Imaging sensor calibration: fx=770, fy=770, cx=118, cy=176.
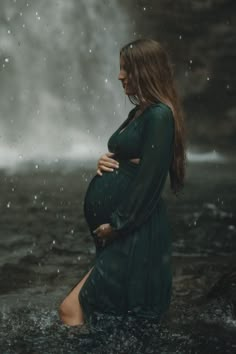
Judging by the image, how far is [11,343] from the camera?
448 centimetres

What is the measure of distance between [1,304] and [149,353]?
6.93 ft

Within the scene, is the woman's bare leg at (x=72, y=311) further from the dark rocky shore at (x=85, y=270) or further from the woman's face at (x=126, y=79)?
the woman's face at (x=126, y=79)

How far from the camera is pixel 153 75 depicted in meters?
3.82

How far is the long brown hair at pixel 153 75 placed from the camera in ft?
12.5

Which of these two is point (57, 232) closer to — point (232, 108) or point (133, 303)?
point (133, 303)

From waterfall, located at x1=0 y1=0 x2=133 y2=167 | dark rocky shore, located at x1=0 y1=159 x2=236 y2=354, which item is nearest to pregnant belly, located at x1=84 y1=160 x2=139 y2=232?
dark rocky shore, located at x1=0 y1=159 x2=236 y2=354

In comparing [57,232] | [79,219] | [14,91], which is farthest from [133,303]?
[14,91]

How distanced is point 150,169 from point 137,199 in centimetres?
17

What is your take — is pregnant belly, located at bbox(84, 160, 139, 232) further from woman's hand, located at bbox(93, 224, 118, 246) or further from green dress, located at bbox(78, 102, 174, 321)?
woman's hand, located at bbox(93, 224, 118, 246)

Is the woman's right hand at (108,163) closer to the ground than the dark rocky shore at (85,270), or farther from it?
farther from it

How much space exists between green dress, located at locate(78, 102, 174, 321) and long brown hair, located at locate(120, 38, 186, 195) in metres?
0.09

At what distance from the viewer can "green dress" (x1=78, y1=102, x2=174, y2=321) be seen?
3.85 m

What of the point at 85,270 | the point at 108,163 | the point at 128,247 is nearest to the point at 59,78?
the point at 85,270

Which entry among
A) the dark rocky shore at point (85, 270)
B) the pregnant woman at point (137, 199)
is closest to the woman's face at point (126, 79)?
the pregnant woman at point (137, 199)
